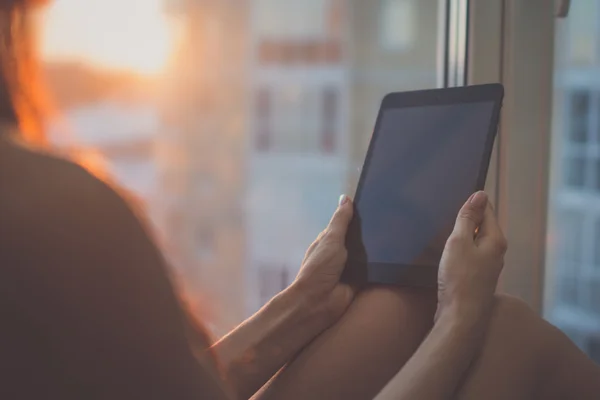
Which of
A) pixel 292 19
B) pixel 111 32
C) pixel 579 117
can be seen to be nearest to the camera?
pixel 111 32

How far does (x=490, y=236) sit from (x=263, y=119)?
1759 mm

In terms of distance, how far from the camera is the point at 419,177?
70cm

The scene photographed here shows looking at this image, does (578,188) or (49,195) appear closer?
(49,195)

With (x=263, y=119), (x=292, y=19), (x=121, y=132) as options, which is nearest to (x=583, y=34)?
(x=121, y=132)

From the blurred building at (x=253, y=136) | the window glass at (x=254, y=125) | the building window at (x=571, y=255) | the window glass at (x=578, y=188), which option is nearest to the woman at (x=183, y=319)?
the window glass at (x=578, y=188)

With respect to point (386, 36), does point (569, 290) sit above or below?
below

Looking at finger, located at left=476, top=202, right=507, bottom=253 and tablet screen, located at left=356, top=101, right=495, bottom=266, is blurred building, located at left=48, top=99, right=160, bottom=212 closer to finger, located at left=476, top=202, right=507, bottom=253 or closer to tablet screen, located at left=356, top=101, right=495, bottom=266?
tablet screen, located at left=356, top=101, right=495, bottom=266

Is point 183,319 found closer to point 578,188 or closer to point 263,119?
point 578,188

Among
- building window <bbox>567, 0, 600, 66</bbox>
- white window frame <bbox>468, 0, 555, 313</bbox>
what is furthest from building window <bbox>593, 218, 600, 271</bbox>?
white window frame <bbox>468, 0, 555, 313</bbox>

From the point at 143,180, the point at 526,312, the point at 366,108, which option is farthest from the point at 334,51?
the point at 526,312

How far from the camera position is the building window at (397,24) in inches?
53.7

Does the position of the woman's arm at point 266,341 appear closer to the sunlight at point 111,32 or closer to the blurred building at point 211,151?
the sunlight at point 111,32

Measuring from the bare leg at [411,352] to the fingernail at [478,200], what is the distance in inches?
4.1

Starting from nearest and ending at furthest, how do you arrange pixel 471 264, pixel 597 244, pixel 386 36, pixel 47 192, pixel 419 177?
pixel 47 192 < pixel 471 264 < pixel 419 177 < pixel 597 244 < pixel 386 36
